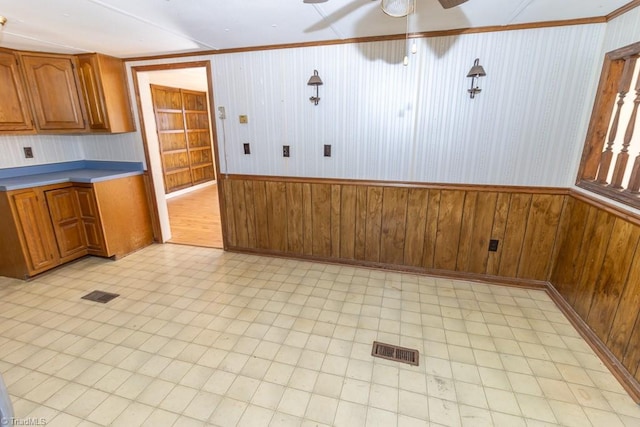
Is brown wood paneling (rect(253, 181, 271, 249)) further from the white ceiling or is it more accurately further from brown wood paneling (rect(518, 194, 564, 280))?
brown wood paneling (rect(518, 194, 564, 280))

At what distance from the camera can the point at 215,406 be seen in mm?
1742

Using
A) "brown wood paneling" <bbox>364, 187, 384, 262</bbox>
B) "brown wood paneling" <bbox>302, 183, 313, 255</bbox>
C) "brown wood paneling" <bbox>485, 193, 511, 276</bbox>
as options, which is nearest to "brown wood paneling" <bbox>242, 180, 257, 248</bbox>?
"brown wood paneling" <bbox>302, 183, 313, 255</bbox>

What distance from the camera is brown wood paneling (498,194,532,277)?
2.82 metres

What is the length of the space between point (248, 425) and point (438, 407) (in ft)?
3.42

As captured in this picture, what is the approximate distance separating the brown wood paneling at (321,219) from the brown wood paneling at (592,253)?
2.21 m

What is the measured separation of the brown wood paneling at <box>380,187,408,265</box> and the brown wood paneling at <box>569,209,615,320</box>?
1430 millimetres

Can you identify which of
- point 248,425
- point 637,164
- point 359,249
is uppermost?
point 637,164

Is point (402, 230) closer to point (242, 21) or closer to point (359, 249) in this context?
point (359, 249)

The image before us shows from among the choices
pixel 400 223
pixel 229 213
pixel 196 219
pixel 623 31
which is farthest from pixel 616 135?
pixel 196 219

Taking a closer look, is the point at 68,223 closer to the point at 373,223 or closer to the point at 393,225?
the point at 373,223

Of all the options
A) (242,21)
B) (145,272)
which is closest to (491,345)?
(242,21)

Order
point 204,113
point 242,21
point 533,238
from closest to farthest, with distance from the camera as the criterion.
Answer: point 242,21 → point 533,238 → point 204,113

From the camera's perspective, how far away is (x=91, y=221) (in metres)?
3.45

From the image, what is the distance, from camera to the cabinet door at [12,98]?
3.01 meters
